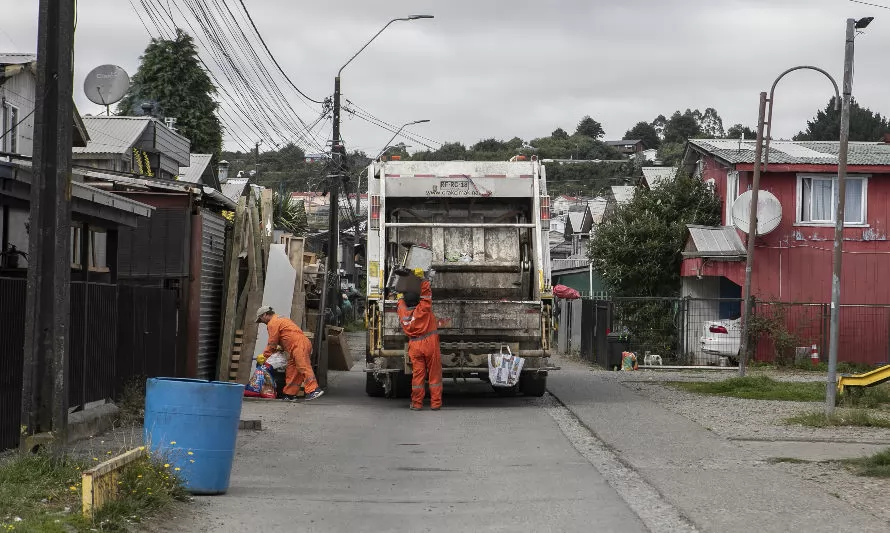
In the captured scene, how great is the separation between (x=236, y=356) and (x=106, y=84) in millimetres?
6624

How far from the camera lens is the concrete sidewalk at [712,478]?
25.6 feet

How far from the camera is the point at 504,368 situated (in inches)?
635

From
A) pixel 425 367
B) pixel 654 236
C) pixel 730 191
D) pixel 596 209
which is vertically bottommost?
pixel 425 367

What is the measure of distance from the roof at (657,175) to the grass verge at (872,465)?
2329 centimetres

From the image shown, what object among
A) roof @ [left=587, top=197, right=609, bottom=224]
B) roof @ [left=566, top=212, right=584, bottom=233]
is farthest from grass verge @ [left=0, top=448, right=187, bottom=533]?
roof @ [left=566, top=212, right=584, bottom=233]

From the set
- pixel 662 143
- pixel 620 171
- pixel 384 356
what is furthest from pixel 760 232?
pixel 662 143

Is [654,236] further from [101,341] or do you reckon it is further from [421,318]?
[101,341]

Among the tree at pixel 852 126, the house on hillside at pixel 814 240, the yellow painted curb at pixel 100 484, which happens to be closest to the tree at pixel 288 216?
the house on hillside at pixel 814 240

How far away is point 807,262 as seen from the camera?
95.2 ft

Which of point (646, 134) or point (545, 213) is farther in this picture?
point (646, 134)

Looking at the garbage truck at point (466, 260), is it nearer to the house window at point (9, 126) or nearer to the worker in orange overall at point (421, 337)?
the worker in orange overall at point (421, 337)

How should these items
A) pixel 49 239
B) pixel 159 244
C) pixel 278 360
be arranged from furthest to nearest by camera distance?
pixel 278 360
pixel 159 244
pixel 49 239

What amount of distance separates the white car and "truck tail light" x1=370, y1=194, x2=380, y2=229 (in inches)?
484

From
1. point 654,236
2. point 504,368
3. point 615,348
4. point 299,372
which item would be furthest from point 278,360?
point 654,236
